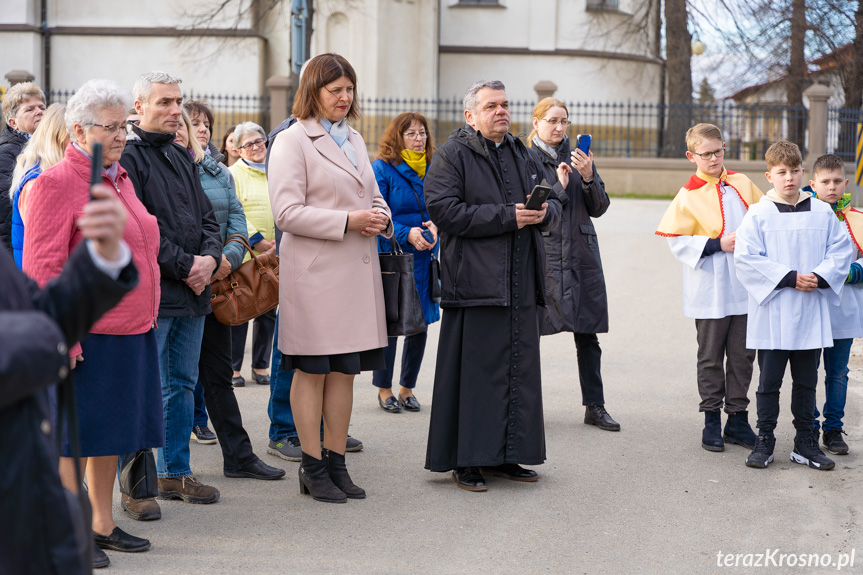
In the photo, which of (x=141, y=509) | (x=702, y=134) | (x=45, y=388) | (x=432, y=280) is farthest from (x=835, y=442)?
(x=45, y=388)

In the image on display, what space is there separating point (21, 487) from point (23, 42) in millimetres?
26906

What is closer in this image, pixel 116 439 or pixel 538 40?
pixel 116 439

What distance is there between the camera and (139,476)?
4.89 metres

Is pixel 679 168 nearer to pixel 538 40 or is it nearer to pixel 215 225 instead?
pixel 538 40

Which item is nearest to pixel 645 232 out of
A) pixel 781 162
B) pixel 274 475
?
pixel 781 162

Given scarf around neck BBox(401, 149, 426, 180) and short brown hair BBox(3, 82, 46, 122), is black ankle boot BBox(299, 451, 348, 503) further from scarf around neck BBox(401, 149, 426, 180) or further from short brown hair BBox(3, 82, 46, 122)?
short brown hair BBox(3, 82, 46, 122)

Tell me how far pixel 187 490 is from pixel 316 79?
2.29m

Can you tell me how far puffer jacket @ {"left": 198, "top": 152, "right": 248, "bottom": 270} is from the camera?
5.65m

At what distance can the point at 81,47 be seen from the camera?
87.7ft

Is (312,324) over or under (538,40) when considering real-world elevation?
under

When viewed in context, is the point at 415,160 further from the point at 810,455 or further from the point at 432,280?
the point at 810,455

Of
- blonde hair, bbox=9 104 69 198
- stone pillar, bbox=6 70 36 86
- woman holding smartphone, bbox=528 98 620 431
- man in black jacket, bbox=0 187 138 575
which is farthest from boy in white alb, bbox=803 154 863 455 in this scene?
stone pillar, bbox=6 70 36 86

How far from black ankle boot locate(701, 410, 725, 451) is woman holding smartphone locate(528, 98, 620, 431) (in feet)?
2.30

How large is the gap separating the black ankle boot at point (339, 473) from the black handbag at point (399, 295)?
0.73 metres
